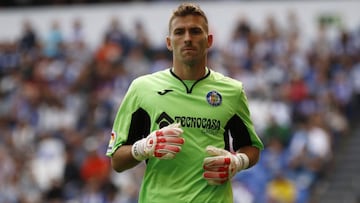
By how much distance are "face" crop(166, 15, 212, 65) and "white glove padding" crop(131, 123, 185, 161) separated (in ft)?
1.43

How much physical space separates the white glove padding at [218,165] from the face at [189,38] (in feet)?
1.77

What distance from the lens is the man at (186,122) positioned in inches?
231

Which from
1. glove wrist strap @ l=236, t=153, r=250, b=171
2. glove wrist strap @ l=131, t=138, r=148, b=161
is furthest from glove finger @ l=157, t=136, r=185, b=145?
glove wrist strap @ l=236, t=153, r=250, b=171

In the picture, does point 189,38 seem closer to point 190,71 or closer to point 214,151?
point 190,71

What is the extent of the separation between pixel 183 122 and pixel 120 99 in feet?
43.1

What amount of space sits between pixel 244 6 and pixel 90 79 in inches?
166

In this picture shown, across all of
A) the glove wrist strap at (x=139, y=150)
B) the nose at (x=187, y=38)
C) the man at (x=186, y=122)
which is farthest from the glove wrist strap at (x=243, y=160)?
the nose at (x=187, y=38)

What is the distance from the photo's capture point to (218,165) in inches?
228

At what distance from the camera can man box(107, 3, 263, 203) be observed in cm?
586

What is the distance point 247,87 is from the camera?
17938 mm

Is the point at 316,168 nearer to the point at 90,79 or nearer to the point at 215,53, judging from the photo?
the point at 215,53

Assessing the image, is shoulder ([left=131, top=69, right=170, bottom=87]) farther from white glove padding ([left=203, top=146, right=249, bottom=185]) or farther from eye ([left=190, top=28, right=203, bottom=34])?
white glove padding ([left=203, top=146, right=249, bottom=185])

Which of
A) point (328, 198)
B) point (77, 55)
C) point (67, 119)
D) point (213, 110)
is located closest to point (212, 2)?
point (77, 55)

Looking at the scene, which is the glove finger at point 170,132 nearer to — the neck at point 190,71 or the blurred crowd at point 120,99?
the neck at point 190,71
